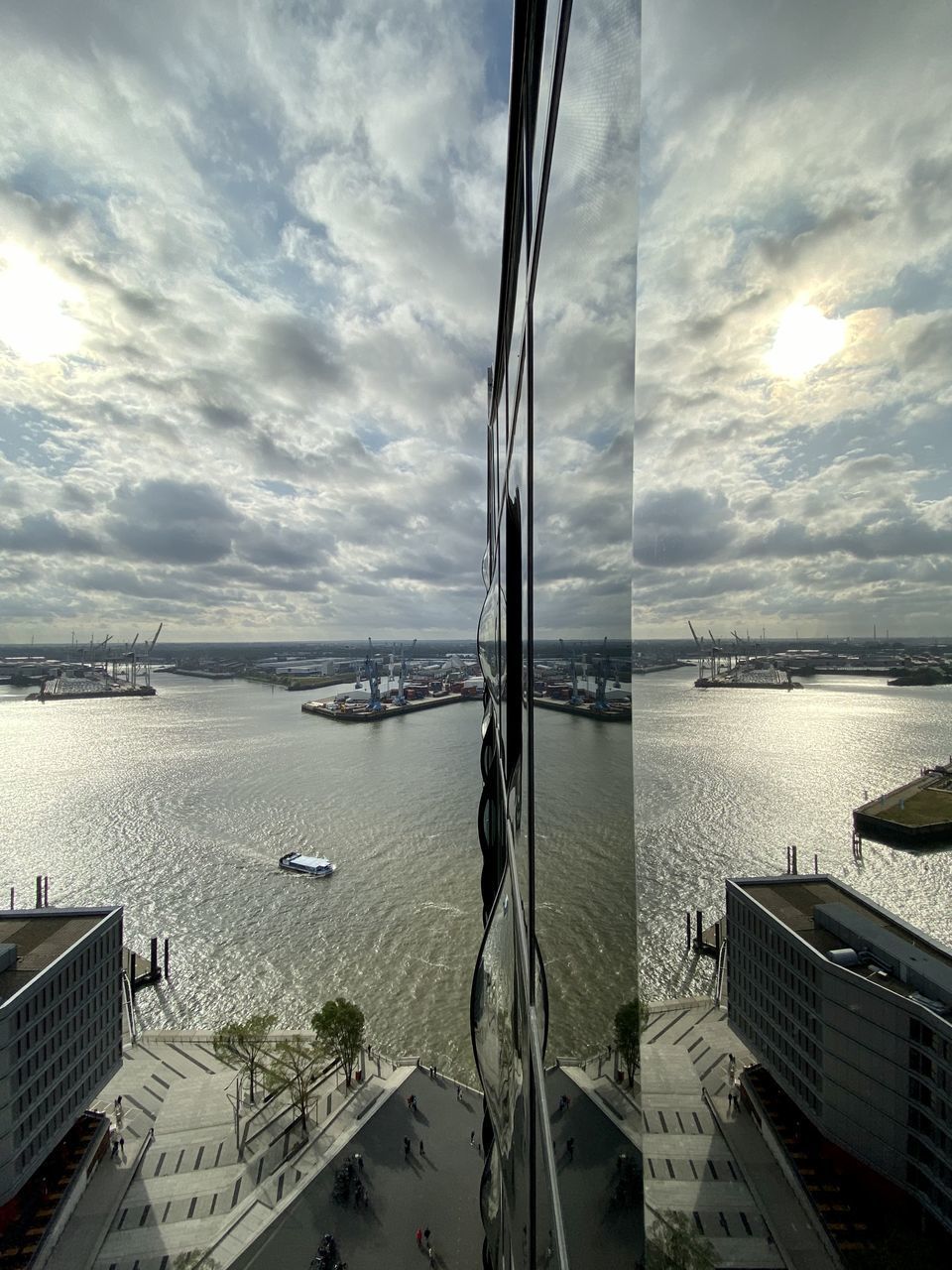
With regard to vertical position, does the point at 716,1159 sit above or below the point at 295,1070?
above

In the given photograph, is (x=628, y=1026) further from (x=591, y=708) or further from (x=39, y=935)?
(x=39, y=935)

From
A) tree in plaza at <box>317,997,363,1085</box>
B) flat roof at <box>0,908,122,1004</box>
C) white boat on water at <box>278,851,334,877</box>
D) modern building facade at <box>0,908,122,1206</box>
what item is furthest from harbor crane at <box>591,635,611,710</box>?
white boat on water at <box>278,851,334,877</box>

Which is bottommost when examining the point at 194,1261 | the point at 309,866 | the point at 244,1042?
the point at 194,1261

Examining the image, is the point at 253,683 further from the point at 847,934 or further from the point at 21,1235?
the point at 847,934

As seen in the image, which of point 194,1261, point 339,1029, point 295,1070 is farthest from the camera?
point 295,1070

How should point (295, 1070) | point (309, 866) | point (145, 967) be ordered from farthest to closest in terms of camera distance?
point (309, 866)
point (145, 967)
point (295, 1070)

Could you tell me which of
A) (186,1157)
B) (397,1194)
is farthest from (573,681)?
(186,1157)

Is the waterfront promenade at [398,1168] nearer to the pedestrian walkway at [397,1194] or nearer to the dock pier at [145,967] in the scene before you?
the pedestrian walkway at [397,1194]

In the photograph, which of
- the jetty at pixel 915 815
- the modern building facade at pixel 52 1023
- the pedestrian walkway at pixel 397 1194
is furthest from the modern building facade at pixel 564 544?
the modern building facade at pixel 52 1023
